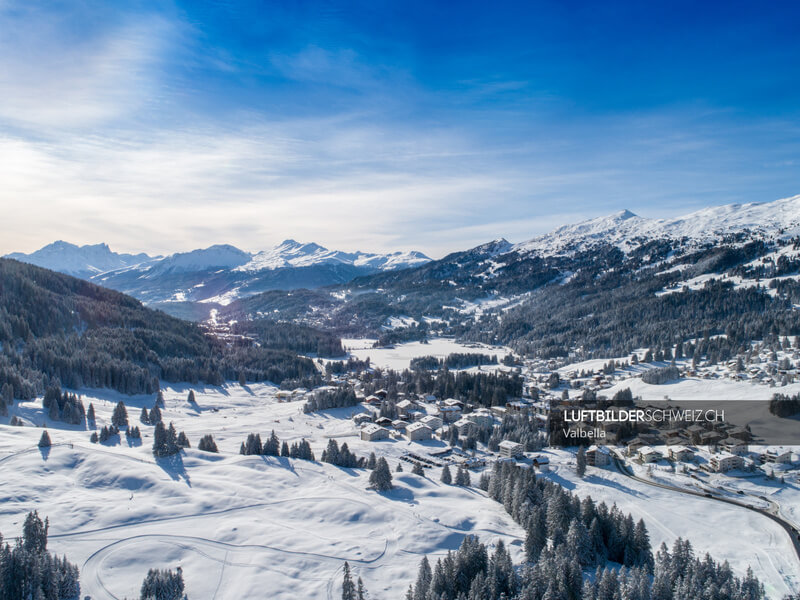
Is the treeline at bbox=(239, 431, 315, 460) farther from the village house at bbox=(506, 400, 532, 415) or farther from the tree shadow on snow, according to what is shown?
the village house at bbox=(506, 400, 532, 415)

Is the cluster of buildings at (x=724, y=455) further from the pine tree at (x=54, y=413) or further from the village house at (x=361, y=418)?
the pine tree at (x=54, y=413)

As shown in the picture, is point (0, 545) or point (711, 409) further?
point (711, 409)

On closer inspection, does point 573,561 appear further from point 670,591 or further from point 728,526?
point 728,526

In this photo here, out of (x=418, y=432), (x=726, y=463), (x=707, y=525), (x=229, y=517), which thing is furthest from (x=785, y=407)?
(x=229, y=517)

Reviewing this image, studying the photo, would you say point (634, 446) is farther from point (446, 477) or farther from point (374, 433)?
point (374, 433)

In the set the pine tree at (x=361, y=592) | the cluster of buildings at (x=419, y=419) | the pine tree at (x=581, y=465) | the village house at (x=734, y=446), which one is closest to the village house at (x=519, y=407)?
the cluster of buildings at (x=419, y=419)

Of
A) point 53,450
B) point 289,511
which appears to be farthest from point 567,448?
point 53,450

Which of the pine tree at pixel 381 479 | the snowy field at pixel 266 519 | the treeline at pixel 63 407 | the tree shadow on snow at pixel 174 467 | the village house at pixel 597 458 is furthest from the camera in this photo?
the treeline at pixel 63 407
